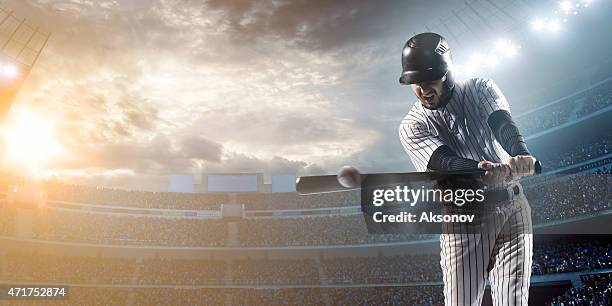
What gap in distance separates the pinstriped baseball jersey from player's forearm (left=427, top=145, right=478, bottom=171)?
0.28 ft

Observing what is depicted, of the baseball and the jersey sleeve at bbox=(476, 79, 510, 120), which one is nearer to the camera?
the baseball

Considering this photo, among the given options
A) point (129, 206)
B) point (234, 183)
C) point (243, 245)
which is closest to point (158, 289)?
point (243, 245)

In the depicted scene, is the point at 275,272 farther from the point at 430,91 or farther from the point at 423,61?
the point at 423,61

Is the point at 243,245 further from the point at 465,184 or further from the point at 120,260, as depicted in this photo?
the point at 465,184

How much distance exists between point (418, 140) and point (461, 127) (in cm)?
48

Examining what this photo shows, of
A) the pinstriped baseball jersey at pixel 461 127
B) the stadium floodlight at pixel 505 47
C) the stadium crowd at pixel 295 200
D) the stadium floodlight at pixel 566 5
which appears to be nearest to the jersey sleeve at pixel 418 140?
the pinstriped baseball jersey at pixel 461 127

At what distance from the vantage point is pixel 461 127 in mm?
4789

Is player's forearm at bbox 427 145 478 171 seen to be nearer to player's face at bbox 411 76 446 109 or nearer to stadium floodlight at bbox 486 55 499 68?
player's face at bbox 411 76 446 109

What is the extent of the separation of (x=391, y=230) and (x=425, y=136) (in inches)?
50.3

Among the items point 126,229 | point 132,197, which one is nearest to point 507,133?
point 126,229

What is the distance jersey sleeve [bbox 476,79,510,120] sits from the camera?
4422 millimetres

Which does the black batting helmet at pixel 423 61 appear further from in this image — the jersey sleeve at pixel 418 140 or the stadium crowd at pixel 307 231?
the stadium crowd at pixel 307 231

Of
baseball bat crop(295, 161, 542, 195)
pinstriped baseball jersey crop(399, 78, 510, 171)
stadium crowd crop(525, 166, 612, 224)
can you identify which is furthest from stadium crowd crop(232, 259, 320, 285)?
baseball bat crop(295, 161, 542, 195)

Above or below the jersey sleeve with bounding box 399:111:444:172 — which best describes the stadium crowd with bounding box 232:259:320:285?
below
